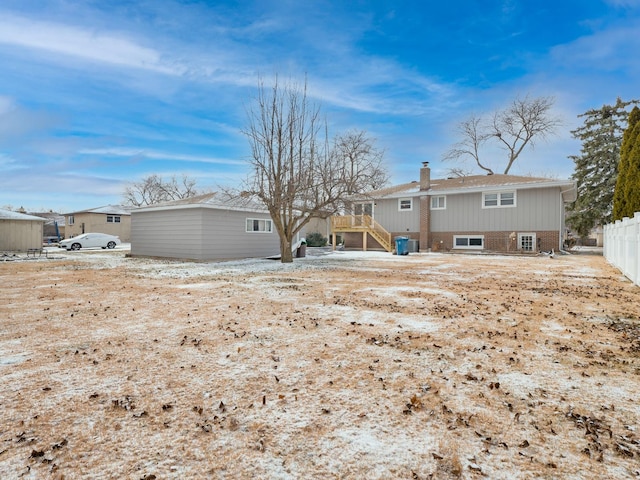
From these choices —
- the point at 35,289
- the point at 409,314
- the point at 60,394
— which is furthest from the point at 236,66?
the point at 60,394

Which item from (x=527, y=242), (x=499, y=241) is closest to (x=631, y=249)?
(x=527, y=242)

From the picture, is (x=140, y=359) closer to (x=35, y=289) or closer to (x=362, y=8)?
(x=35, y=289)

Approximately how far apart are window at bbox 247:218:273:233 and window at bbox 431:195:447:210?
11.9 meters

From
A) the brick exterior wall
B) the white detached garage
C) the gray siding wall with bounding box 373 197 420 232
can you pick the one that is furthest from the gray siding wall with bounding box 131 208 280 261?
the brick exterior wall

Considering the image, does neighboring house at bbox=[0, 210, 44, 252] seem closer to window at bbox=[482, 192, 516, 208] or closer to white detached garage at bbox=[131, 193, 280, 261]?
white detached garage at bbox=[131, 193, 280, 261]

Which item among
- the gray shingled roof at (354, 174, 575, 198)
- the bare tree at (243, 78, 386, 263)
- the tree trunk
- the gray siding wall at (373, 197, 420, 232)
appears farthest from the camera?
the gray siding wall at (373, 197, 420, 232)

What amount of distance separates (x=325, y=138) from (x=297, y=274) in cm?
752

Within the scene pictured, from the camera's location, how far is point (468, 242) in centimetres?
2259

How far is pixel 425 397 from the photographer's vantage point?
273 centimetres

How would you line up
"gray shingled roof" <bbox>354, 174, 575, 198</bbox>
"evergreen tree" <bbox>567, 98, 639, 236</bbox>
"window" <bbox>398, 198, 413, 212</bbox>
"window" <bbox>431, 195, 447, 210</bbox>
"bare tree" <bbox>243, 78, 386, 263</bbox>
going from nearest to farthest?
"bare tree" <bbox>243, 78, 386, 263</bbox>
"gray shingled roof" <bbox>354, 174, 575, 198</bbox>
"window" <bbox>431, 195, 447, 210</bbox>
"window" <bbox>398, 198, 413, 212</bbox>
"evergreen tree" <bbox>567, 98, 639, 236</bbox>

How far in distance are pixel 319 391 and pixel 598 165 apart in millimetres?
32792

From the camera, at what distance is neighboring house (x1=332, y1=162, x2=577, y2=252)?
2025 centimetres

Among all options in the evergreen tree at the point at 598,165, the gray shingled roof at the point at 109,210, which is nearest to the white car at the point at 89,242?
the gray shingled roof at the point at 109,210

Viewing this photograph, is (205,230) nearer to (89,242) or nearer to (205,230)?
(205,230)
